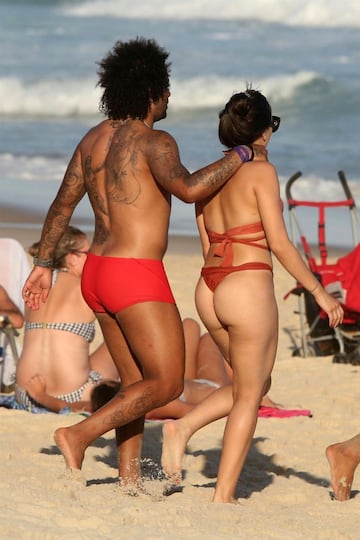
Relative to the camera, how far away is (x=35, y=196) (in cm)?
1642

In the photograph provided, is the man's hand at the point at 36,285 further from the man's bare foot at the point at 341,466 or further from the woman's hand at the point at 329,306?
the man's bare foot at the point at 341,466

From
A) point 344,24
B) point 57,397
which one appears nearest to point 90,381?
point 57,397

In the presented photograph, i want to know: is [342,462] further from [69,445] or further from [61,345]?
[61,345]

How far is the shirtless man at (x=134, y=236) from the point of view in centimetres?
464

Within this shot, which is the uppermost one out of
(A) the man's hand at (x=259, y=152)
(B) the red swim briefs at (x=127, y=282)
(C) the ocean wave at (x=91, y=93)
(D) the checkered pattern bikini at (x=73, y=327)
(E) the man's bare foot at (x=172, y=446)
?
(C) the ocean wave at (x=91, y=93)

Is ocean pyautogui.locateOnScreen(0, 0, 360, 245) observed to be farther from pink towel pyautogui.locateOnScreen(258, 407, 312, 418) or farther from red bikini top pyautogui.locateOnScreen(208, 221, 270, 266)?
red bikini top pyautogui.locateOnScreen(208, 221, 270, 266)

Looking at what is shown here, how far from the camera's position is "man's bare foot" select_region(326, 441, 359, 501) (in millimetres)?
5012

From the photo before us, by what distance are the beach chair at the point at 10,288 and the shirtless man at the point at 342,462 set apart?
2882 mm

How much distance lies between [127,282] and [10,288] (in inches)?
129

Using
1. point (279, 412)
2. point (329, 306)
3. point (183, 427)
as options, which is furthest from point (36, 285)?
point (279, 412)

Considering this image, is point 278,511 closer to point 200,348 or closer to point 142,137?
point 142,137

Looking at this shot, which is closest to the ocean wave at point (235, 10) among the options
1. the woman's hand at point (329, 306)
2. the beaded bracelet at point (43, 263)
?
the beaded bracelet at point (43, 263)

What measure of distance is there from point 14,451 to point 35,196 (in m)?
10.9

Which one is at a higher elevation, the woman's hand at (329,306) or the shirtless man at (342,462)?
the woman's hand at (329,306)
